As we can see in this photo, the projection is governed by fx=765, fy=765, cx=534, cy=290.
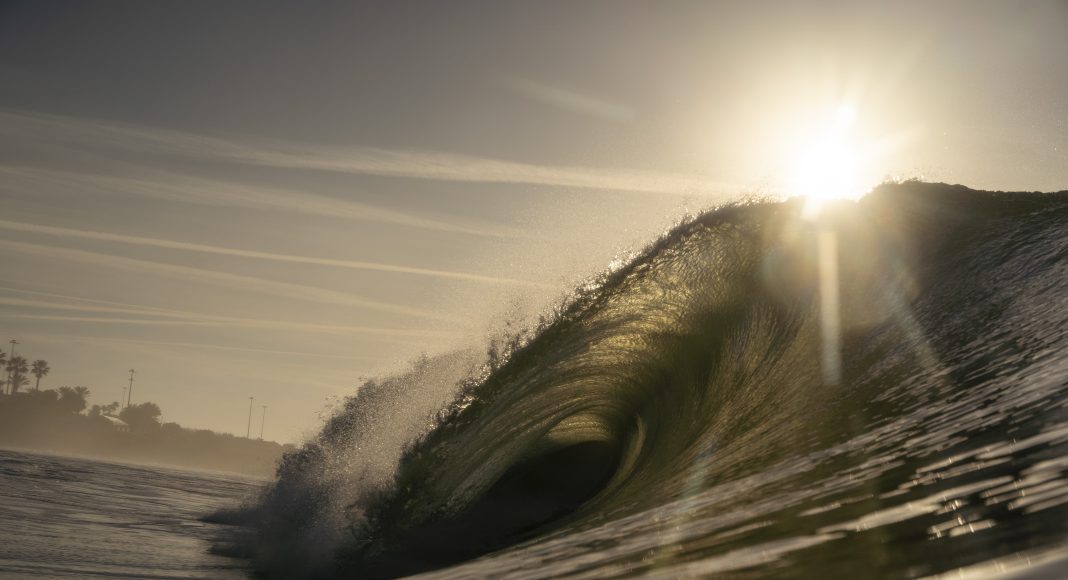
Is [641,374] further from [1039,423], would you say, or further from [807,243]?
[1039,423]

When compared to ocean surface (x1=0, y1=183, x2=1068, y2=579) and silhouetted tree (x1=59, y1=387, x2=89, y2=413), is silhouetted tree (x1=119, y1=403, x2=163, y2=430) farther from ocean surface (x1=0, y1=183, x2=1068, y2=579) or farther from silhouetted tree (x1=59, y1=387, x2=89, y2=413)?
ocean surface (x1=0, y1=183, x2=1068, y2=579)

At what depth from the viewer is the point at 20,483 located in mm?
18203

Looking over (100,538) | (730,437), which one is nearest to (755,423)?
(730,437)

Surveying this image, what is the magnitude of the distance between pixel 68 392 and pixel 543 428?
189828 mm

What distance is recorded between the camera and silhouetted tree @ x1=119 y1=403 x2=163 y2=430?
179625 millimetres

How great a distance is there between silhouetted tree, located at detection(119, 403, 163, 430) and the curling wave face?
186698 mm

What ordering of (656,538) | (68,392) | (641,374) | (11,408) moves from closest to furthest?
(656,538)
(641,374)
(11,408)
(68,392)

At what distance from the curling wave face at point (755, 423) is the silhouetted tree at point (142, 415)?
18670 centimetres

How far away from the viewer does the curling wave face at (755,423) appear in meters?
2.20

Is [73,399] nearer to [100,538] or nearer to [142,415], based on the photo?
[142,415]

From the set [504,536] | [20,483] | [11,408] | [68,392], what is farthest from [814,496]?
[68,392]

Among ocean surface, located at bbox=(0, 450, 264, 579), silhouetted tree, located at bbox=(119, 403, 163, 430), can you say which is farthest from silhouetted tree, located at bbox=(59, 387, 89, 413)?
ocean surface, located at bbox=(0, 450, 264, 579)

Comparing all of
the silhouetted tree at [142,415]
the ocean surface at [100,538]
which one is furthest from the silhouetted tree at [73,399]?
the ocean surface at [100,538]

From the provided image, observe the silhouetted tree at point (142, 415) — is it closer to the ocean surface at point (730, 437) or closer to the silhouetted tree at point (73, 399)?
the silhouetted tree at point (73, 399)
